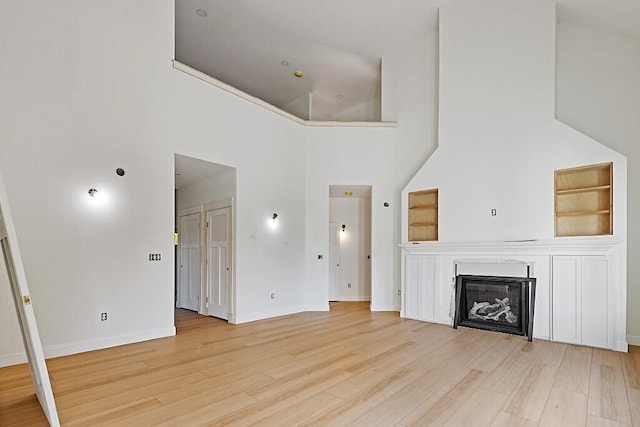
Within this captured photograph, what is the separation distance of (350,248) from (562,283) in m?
4.89

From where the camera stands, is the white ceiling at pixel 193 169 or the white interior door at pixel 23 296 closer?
the white interior door at pixel 23 296

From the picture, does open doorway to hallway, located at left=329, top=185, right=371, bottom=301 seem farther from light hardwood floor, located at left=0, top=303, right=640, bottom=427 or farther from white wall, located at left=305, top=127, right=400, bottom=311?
light hardwood floor, located at left=0, top=303, right=640, bottom=427

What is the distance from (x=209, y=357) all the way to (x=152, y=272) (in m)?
1.57

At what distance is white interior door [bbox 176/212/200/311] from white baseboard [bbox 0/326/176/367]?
2.18m

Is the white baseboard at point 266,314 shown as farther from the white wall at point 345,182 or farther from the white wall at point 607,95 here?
the white wall at point 607,95

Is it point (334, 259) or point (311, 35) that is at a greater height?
point (311, 35)

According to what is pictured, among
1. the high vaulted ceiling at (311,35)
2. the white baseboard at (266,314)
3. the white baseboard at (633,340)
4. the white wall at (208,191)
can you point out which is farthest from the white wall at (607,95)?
the white wall at (208,191)

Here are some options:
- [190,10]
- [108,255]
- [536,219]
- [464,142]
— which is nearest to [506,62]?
[464,142]

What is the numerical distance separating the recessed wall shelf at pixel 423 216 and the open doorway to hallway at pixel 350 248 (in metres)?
2.12

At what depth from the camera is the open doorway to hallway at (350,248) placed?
28.9ft

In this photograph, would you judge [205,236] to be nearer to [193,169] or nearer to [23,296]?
[193,169]

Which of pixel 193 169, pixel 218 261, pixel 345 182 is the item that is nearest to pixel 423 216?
pixel 345 182

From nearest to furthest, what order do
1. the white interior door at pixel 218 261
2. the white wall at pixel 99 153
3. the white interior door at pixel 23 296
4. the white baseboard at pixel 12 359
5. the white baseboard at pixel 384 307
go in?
the white interior door at pixel 23 296 → the white baseboard at pixel 12 359 → the white wall at pixel 99 153 → the white interior door at pixel 218 261 → the white baseboard at pixel 384 307

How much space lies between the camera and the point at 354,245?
354 inches
